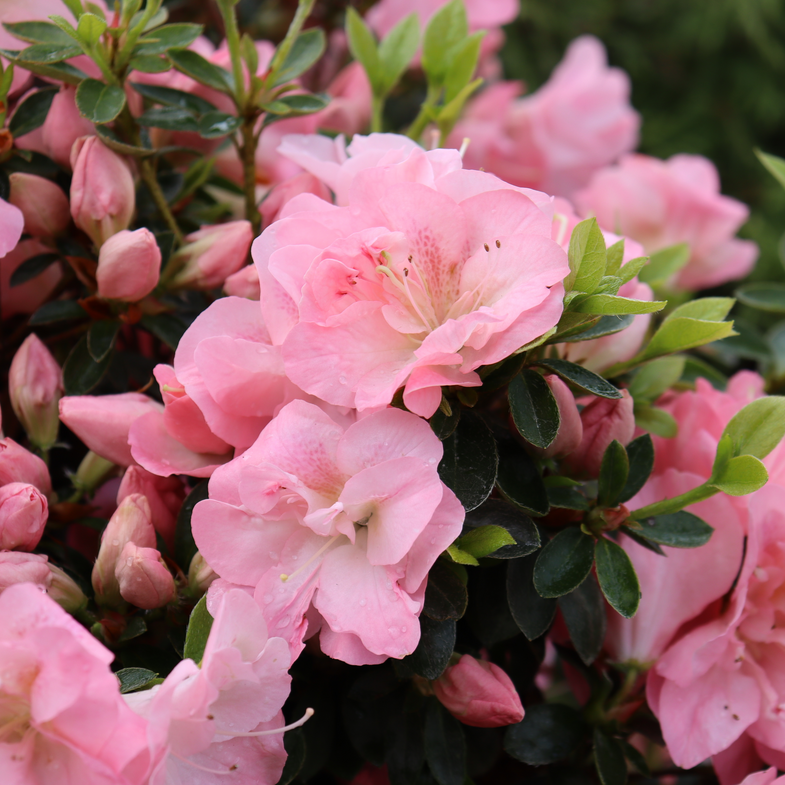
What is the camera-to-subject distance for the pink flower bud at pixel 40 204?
21.8 inches

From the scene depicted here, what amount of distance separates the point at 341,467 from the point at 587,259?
7.5 inches

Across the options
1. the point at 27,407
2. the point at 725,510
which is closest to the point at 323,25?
the point at 27,407

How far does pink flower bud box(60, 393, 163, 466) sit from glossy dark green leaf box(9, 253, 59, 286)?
0.13 metres

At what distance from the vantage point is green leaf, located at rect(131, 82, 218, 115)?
1.95 feet

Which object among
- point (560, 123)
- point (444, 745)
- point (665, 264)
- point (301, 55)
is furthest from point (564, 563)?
point (560, 123)

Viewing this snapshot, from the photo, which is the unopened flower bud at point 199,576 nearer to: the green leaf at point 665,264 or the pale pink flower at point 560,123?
the green leaf at point 665,264

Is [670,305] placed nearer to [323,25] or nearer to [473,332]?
[473,332]

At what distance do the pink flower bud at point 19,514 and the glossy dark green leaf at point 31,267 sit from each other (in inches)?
7.3

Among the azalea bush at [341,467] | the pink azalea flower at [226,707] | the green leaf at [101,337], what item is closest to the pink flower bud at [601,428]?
the azalea bush at [341,467]

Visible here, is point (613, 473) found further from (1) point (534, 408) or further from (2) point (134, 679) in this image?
(2) point (134, 679)

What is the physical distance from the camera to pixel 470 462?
0.47 meters

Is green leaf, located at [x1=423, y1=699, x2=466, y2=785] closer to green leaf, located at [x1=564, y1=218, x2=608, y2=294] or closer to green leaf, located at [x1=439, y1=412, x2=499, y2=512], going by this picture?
green leaf, located at [x1=439, y1=412, x2=499, y2=512]

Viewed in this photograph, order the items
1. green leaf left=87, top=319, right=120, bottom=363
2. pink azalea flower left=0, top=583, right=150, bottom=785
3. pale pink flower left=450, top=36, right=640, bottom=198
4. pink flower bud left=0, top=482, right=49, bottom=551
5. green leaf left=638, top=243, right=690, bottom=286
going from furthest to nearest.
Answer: pale pink flower left=450, top=36, right=640, bottom=198
green leaf left=638, top=243, right=690, bottom=286
green leaf left=87, top=319, right=120, bottom=363
pink flower bud left=0, top=482, right=49, bottom=551
pink azalea flower left=0, top=583, right=150, bottom=785

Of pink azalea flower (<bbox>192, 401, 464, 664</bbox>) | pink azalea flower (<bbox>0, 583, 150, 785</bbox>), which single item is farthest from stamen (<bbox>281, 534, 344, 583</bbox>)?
pink azalea flower (<bbox>0, 583, 150, 785</bbox>)
